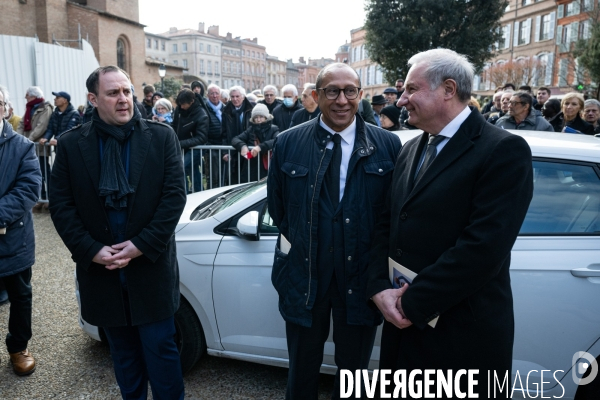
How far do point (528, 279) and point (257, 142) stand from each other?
4860 millimetres

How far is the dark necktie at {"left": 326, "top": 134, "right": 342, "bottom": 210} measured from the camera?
2.40 meters

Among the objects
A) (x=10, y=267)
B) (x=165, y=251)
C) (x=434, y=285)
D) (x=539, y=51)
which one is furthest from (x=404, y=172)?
(x=539, y=51)

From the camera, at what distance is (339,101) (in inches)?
94.0

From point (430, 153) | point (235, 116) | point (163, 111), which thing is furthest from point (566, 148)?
point (163, 111)

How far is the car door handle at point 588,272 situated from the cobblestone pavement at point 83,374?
1764mm

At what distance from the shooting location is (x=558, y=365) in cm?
264

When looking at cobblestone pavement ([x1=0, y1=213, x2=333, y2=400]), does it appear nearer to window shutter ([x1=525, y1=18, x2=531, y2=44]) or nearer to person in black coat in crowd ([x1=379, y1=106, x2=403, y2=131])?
person in black coat in crowd ([x1=379, y1=106, x2=403, y2=131])

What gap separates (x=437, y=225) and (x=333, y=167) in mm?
681

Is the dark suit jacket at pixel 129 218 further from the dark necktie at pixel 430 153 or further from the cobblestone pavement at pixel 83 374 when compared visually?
the dark necktie at pixel 430 153

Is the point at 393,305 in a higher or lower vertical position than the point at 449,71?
lower

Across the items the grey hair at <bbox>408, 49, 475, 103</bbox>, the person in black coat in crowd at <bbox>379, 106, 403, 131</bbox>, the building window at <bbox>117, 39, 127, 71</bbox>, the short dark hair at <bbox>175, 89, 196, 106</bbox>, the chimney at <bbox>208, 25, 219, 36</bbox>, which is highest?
the chimney at <bbox>208, 25, 219, 36</bbox>

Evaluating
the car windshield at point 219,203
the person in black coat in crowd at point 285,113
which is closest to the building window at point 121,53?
the person in black coat in crowd at point 285,113

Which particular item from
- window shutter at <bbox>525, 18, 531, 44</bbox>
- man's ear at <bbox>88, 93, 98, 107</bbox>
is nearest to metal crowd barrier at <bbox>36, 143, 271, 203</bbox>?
man's ear at <bbox>88, 93, 98, 107</bbox>

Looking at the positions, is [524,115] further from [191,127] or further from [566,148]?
[191,127]
